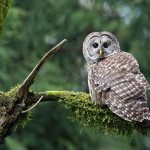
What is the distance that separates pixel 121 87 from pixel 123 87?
0.11 feet

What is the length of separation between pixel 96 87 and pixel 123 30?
39.5 feet

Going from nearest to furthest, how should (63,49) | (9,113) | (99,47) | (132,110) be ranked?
(9,113)
(132,110)
(99,47)
(63,49)

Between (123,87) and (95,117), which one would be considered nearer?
(95,117)

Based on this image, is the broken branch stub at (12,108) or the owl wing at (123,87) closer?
the broken branch stub at (12,108)

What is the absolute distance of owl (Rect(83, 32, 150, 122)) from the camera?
7.39m

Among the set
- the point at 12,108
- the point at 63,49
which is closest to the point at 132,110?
the point at 12,108

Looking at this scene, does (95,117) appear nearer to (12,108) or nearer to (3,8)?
(12,108)

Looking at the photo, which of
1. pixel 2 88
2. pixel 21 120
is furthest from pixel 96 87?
pixel 2 88

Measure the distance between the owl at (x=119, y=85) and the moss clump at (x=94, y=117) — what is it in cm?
10

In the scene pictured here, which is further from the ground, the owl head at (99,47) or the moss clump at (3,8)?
the owl head at (99,47)

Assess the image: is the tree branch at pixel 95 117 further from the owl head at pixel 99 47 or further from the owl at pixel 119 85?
the owl head at pixel 99 47

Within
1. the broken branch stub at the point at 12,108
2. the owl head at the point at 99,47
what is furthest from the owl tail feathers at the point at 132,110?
the owl head at the point at 99,47

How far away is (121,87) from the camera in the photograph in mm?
7699

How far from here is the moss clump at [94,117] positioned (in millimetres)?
7426
